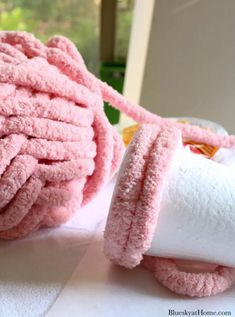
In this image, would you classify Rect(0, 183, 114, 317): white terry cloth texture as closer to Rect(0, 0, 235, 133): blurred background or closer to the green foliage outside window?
Rect(0, 0, 235, 133): blurred background

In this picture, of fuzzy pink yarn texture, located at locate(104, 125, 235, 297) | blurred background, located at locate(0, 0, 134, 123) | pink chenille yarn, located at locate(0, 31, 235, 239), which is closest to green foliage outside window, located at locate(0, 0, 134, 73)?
blurred background, located at locate(0, 0, 134, 123)

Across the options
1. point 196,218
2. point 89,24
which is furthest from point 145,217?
point 89,24

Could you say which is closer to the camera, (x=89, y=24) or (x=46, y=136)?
(x=46, y=136)

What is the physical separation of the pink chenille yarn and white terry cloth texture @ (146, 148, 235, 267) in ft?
0.34

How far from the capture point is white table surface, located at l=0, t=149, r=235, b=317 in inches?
13.7

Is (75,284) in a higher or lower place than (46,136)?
lower

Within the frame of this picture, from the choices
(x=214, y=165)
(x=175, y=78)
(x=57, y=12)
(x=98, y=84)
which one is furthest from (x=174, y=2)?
(x=214, y=165)

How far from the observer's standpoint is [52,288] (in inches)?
14.5

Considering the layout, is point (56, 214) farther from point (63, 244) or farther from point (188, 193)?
point (188, 193)

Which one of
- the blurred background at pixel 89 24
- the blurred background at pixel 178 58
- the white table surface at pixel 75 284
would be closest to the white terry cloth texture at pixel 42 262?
the white table surface at pixel 75 284

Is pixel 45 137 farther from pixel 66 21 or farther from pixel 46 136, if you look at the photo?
pixel 66 21

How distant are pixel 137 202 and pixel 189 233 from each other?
5cm

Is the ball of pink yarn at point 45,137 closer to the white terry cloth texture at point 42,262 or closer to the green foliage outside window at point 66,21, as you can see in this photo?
the white terry cloth texture at point 42,262

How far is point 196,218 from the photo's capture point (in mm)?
351
